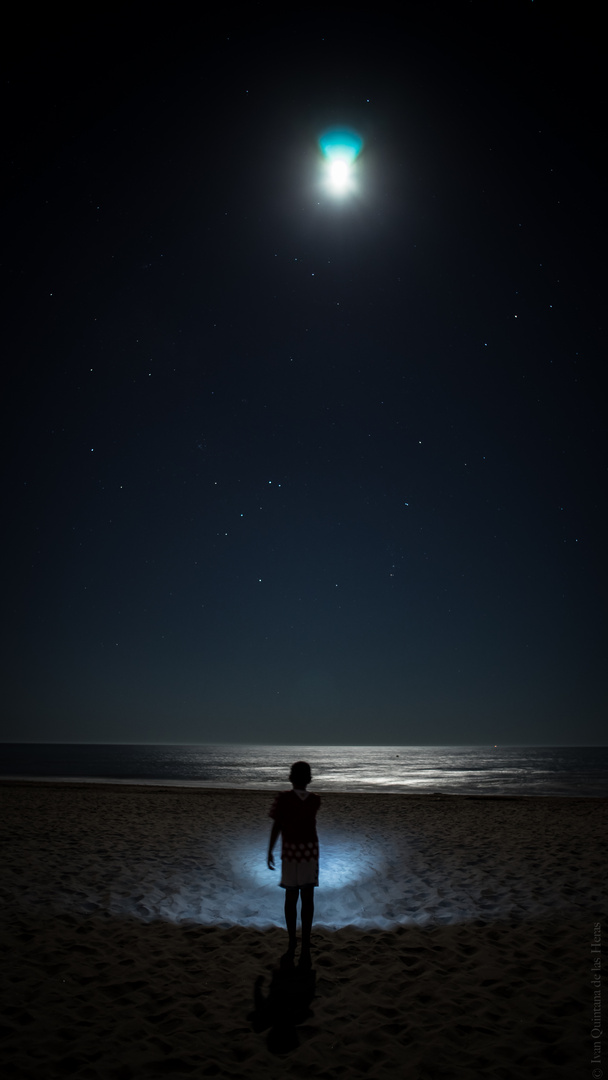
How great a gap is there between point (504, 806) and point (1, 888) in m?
16.2

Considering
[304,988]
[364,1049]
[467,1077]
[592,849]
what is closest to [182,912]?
[304,988]

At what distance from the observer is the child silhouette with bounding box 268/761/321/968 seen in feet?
17.7

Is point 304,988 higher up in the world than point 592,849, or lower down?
higher up

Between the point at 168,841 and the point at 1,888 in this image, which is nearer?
the point at 1,888

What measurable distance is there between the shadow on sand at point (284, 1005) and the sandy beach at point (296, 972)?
2 centimetres

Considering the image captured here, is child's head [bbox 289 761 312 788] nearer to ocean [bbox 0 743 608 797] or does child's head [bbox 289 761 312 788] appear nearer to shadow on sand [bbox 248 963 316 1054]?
shadow on sand [bbox 248 963 316 1054]

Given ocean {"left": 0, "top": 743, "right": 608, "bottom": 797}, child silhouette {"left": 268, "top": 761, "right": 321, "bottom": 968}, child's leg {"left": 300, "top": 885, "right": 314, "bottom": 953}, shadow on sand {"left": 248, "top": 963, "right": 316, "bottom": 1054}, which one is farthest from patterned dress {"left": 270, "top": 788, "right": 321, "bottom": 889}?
ocean {"left": 0, "top": 743, "right": 608, "bottom": 797}

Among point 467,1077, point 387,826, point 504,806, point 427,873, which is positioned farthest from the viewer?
point 504,806

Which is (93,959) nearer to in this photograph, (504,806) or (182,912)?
(182,912)

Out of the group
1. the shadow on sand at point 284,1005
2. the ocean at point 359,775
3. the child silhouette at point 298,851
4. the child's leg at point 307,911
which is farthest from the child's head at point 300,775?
the ocean at point 359,775

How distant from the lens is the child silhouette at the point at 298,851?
5.40m

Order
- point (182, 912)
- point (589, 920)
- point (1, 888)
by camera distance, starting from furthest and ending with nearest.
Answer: point (1, 888) < point (182, 912) < point (589, 920)

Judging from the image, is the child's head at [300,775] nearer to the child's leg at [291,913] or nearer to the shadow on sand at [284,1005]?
the child's leg at [291,913]

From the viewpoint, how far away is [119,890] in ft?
25.9
